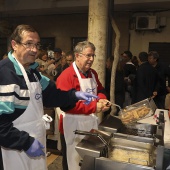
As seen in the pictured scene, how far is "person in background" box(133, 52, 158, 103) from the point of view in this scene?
141 inches

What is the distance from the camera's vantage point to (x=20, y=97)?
1.30 meters

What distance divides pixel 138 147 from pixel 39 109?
69cm

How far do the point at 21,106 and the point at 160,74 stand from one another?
9.73 ft

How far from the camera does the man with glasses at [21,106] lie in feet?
4.06

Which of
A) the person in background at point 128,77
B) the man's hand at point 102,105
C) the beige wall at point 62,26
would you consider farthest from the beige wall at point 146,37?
the man's hand at point 102,105

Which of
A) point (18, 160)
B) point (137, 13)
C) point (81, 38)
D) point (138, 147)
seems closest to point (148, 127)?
point (138, 147)

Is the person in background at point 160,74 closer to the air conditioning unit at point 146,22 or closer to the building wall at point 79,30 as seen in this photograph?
the air conditioning unit at point 146,22

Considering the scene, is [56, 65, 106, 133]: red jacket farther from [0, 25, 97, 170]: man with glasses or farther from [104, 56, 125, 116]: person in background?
[104, 56, 125, 116]: person in background

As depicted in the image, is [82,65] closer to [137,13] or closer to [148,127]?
[148,127]

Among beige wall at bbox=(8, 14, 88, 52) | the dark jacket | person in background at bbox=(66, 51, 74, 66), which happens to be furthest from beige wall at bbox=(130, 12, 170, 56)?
the dark jacket

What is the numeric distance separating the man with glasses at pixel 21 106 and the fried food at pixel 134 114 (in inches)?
22.0

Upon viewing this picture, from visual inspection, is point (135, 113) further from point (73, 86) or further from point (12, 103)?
point (12, 103)

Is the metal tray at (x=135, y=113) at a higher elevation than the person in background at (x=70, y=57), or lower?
lower

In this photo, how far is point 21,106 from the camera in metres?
1.32
